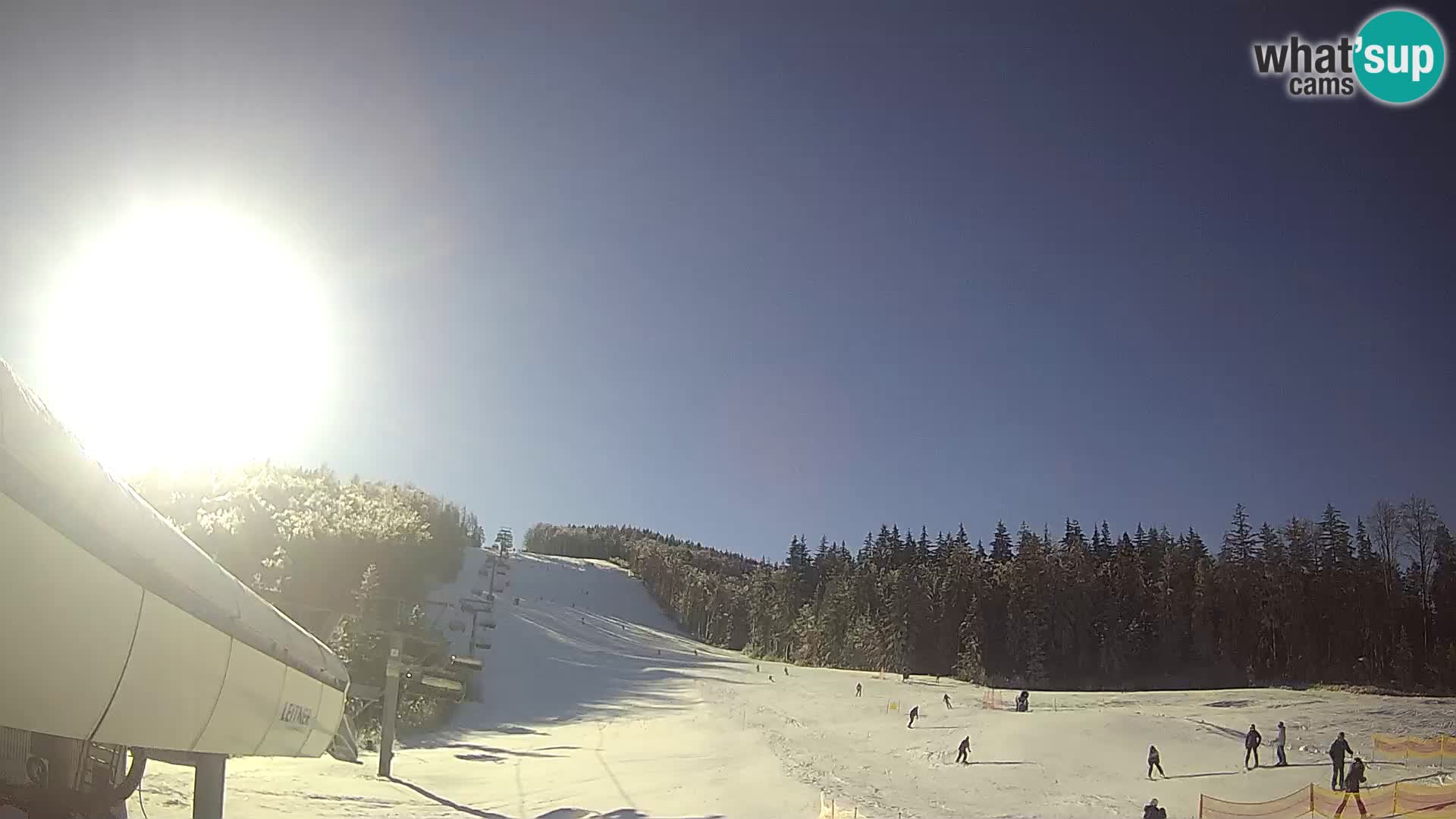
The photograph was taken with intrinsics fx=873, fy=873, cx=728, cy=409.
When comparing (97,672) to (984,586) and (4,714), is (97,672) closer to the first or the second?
(4,714)

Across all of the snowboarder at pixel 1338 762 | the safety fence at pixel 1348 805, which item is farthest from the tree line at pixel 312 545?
the snowboarder at pixel 1338 762

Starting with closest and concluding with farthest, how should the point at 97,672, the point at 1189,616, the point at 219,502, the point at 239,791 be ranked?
the point at 97,672
the point at 239,791
the point at 219,502
the point at 1189,616

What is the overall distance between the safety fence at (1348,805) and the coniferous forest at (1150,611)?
29452 millimetres

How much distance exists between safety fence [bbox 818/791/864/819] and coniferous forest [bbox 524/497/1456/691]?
37.7 metres

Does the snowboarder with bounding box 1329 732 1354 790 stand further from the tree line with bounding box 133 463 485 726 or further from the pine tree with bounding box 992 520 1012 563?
the pine tree with bounding box 992 520 1012 563

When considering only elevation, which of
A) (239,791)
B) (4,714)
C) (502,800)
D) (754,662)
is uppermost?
(4,714)

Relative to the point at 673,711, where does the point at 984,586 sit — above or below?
above

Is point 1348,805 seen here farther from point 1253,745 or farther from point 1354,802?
point 1253,745

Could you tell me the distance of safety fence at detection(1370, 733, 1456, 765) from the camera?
23.0 m

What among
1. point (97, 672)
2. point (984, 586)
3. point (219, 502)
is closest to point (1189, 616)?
point (984, 586)

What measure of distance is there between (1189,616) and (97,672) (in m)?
62.0

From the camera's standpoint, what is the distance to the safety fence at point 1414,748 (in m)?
23.0

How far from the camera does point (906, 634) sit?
2532 inches

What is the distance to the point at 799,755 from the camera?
86.6 ft
